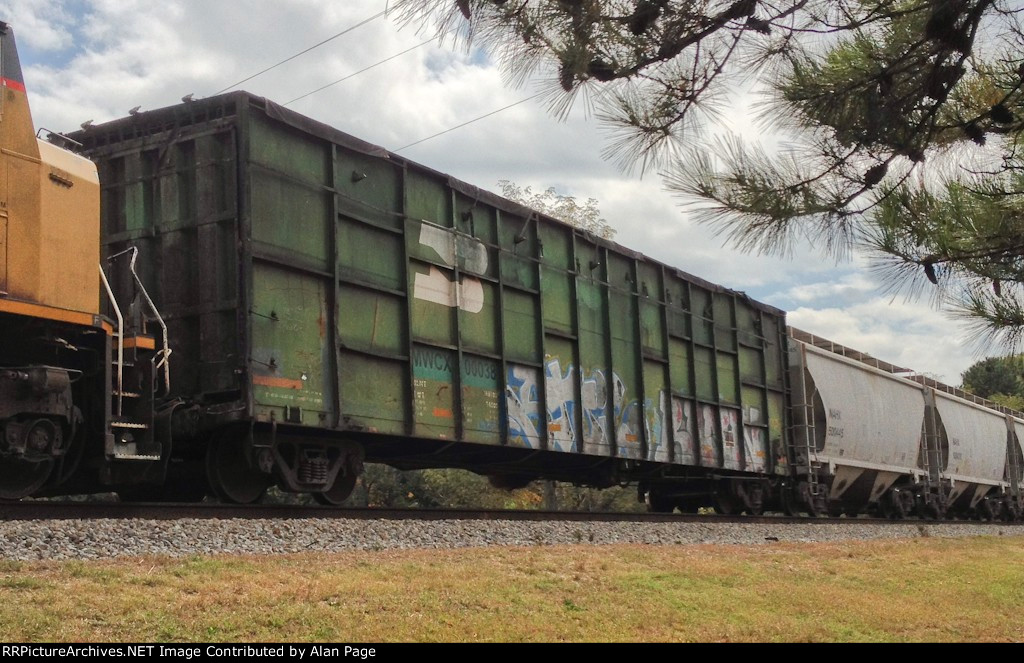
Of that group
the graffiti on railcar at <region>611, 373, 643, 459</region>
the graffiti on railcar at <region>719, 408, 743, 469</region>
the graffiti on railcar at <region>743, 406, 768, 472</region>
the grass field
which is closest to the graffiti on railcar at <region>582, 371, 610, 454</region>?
the graffiti on railcar at <region>611, 373, 643, 459</region>

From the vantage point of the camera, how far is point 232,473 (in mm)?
10188

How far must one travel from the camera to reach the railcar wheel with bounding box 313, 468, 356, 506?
1108 centimetres

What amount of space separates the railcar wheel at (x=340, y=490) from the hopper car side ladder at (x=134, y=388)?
2434mm

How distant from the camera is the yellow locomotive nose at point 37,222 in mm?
7781

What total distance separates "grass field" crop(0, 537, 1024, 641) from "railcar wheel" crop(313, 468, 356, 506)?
294 centimetres

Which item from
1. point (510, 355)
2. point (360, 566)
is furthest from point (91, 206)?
point (510, 355)

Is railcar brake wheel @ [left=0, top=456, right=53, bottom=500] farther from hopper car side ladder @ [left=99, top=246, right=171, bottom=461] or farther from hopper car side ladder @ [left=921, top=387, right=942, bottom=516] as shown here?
hopper car side ladder @ [left=921, top=387, right=942, bottom=516]

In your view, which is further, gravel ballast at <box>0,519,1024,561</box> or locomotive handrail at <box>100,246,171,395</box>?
locomotive handrail at <box>100,246,171,395</box>

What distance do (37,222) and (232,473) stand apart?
3303 millimetres

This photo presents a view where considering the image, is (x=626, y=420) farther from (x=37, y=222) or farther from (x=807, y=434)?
(x=37, y=222)

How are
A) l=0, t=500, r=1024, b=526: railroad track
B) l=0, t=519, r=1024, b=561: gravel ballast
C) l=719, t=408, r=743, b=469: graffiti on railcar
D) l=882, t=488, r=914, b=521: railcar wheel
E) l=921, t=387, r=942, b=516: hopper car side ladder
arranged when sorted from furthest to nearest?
l=921, t=387, r=942, b=516: hopper car side ladder, l=882, t=488, r=914, b=521: railcar wheel, l=719, t=408, r=743, b=469: graffiti on railcar, l=0, t=500, r=1024, b=526: railroad track, l=0, t=519, r=1024, b=561: gravel ballast
